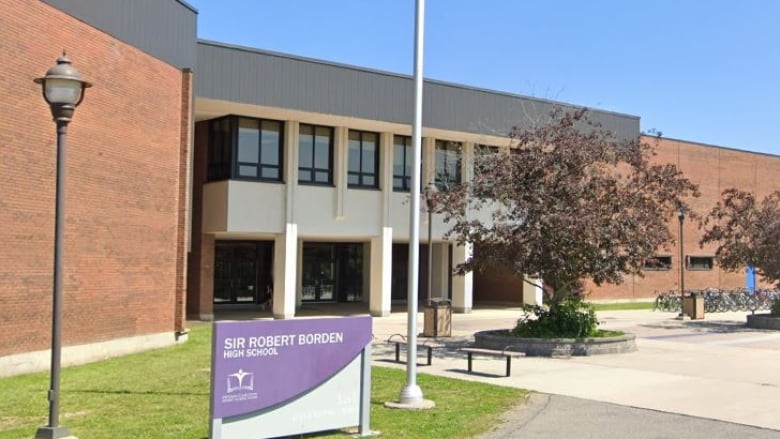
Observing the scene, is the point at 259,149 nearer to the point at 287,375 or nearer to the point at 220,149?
the point at 220,149

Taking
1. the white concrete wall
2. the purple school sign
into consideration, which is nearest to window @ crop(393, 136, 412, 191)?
the white concrete wall

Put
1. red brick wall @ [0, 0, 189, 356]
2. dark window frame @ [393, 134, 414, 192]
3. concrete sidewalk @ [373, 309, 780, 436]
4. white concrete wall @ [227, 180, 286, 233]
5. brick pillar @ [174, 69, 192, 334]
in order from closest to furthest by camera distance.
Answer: concrete sidewalk @ [373, 309, 780, 436] → red brick wall @ [0, 0, 189, 356] → brick pillar @ [174, 69, 192, 334] → white concrete wall @ [227, 180, 286, 233] → dark window frame @ [393, 134, 414, 192]

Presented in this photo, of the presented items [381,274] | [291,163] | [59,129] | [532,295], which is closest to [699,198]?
[532,295]

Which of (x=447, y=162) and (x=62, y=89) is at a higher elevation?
(x=447, y=162)

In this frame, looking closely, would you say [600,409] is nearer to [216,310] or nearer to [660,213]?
[660,213]

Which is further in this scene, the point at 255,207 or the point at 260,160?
the point at 260,160

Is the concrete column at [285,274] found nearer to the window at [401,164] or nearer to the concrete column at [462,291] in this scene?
the window at [401,164]

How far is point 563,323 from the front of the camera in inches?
710

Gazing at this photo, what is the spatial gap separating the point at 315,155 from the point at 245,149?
2.65 meters

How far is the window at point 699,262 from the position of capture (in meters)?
43.0

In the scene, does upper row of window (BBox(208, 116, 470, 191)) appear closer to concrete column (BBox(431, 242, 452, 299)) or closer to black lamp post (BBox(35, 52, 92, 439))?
concrete column (BBox(431, 242, 452, 299))

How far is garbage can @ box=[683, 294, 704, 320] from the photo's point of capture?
2919 cm

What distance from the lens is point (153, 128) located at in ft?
59.8

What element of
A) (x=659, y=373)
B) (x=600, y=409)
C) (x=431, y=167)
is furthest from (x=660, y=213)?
(x=431, y=167)
